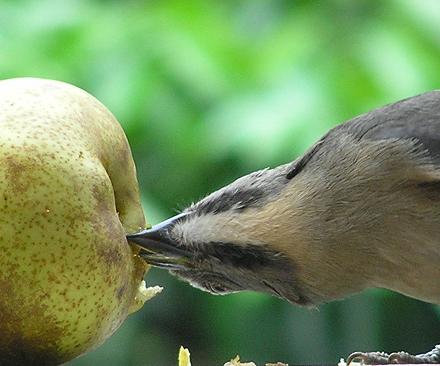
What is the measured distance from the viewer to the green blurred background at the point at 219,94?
3.05m

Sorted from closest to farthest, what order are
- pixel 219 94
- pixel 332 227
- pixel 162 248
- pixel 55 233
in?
pixel 55 233, pixel 162 248, pixel 332 227, pixel 219 94

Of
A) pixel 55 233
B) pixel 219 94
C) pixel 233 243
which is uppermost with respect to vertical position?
pixel 55 233

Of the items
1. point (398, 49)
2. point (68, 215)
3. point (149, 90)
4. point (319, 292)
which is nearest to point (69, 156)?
point (68, 215)

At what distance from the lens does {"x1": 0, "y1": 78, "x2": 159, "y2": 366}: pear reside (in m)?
1.73

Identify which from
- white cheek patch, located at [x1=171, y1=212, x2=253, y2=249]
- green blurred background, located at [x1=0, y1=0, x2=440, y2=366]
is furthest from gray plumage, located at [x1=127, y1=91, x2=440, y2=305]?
green blurred background, located at [x1=0, y1=0, x2=440, y2=366]

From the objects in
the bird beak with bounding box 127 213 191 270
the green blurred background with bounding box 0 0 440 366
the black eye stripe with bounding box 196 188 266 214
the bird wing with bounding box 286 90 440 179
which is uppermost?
the bird wing with bounding box 286 90 440 179

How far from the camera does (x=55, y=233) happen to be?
68.8 inches

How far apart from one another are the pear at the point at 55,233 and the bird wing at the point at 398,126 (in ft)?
1.54

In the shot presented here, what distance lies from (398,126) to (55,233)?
2.36 ft

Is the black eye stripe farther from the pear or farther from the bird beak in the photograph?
the pear

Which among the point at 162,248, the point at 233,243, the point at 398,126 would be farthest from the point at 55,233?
the point at 398,126

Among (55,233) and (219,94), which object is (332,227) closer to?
(55,233)

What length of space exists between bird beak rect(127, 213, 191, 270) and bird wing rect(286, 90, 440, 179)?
264 mm

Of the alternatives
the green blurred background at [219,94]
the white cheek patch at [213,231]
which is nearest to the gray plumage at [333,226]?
the white cheek patch at [213,231]
